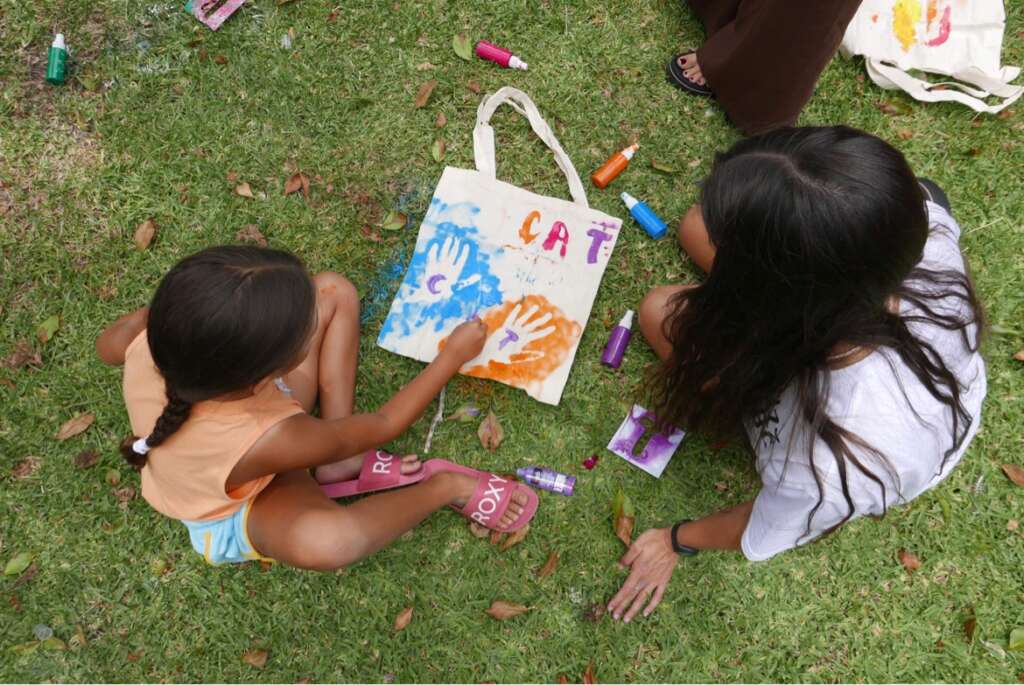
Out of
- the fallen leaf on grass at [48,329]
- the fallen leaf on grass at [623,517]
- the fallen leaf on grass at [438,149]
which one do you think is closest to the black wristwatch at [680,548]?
the fallen leaf on grass at [623,517]

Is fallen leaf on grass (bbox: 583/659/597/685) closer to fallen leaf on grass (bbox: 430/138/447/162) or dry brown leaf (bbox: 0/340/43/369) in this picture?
fallen leaf on grass (bbox: 430/138/447/162)

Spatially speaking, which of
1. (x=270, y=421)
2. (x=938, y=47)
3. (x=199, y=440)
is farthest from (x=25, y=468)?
(x=938, y=47)

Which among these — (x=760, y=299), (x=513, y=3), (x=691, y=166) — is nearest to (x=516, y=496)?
(x=760, y=299)

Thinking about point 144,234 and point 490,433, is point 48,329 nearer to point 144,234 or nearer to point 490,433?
point 144,234

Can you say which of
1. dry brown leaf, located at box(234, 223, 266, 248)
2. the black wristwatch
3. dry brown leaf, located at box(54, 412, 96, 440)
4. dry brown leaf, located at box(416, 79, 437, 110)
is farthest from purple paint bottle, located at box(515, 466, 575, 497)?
dry brown leaf, located at box(54, 412, 96, 440)

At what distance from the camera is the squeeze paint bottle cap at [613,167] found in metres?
2.64

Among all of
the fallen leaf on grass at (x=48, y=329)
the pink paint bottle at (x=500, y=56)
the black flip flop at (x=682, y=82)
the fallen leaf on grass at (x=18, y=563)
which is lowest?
the fallen leaf on grass at (x=18, y=563)

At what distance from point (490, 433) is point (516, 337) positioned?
37cm

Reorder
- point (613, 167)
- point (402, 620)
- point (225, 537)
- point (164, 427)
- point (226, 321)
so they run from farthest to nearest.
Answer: point (613, 167), point (402, 620), point (225, 537), point (164, 427), point (226, 321)

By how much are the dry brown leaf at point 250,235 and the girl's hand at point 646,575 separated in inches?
72.8

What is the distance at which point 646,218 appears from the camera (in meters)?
2.60

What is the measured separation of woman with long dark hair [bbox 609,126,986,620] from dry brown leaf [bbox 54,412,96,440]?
7.04 feet

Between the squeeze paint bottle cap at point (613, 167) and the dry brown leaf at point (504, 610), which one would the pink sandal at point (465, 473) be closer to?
the dry brown leaf at point (504, 610)

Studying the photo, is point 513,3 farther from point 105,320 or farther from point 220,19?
point 105,320
